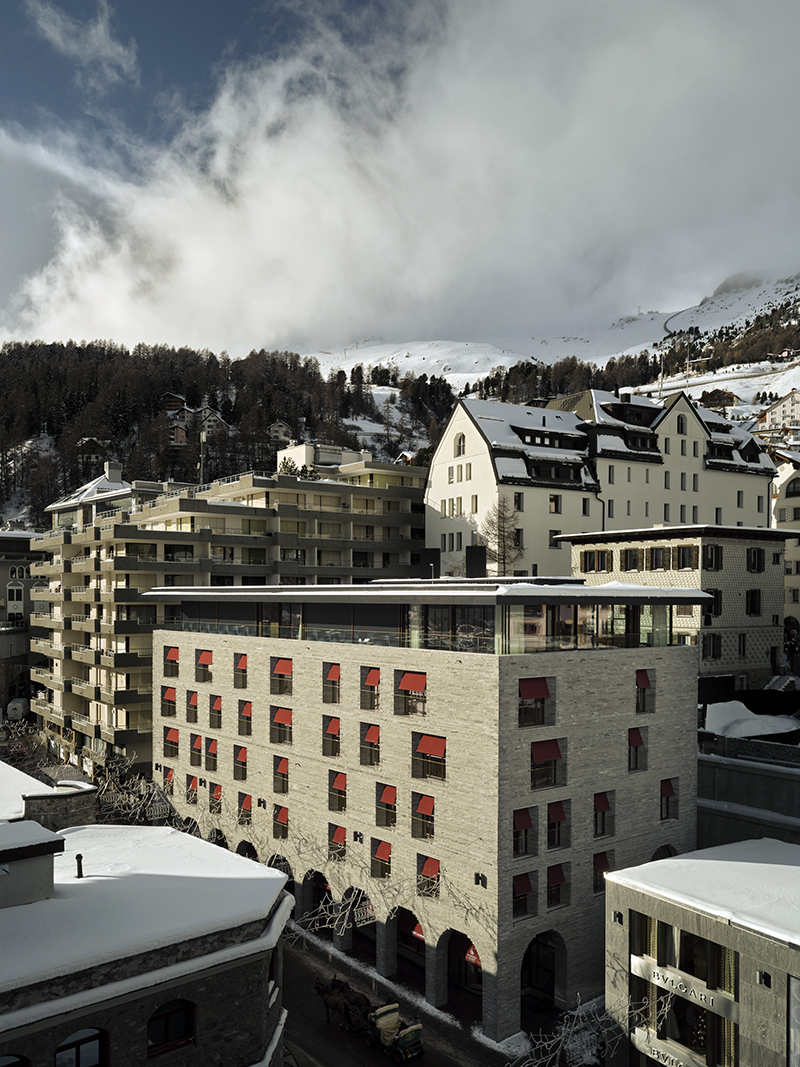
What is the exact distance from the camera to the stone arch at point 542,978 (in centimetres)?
3369

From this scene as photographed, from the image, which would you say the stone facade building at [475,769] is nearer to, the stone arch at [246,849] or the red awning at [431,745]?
the red awning at [431,745]

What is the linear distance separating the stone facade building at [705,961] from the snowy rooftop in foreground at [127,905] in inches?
560

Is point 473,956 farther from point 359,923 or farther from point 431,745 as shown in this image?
point 431,745

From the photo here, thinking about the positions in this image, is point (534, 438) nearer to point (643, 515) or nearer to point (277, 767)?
point (643, 515)

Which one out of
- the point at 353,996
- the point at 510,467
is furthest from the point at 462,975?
the point at 510,467

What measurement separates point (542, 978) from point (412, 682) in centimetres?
1551

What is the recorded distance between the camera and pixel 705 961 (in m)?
27.4

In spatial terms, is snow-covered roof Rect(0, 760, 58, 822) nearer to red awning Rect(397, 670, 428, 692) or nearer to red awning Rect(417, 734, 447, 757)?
red awning Rect(397, 670, 428, 692)

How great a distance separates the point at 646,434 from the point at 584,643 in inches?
1735

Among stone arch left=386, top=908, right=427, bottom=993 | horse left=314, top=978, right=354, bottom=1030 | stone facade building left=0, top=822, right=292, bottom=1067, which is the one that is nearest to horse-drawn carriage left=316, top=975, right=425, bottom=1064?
horse left=314, top=978, right=354, bottom=1030

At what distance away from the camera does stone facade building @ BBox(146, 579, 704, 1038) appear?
32406 millimetres

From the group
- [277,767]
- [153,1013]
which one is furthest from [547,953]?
[153,1013]

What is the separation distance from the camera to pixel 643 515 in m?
74.9

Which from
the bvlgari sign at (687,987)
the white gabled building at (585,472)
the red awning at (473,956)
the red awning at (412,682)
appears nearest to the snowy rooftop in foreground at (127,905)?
the red awning at (412,682)
